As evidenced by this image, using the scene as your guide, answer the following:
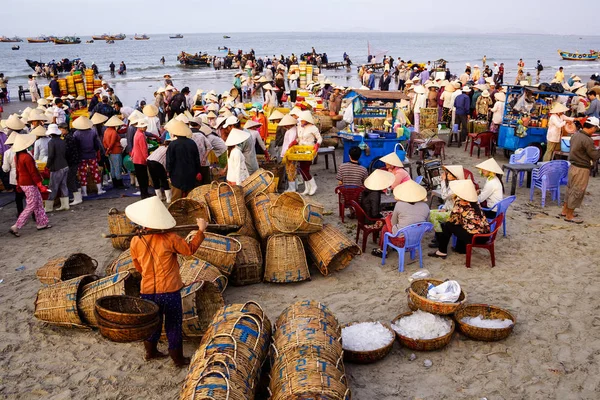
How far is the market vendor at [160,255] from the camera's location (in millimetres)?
4438

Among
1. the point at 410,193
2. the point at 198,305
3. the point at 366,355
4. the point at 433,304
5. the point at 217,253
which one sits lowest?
the point at 366,355

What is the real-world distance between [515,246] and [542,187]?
2.29 m

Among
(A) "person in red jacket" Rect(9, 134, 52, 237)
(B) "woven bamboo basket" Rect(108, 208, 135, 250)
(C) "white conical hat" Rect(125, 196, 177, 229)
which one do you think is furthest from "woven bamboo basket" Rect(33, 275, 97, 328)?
(A) "person in red jacket" Rect(9, 134, 52, 237)

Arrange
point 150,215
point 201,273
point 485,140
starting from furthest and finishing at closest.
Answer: point 485,140 < point 201,273 < point 150,215

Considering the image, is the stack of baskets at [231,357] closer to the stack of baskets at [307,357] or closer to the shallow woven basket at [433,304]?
the stack of baskets at [307,357]

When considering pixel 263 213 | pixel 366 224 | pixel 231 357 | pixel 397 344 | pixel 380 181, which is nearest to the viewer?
pixel 231 357

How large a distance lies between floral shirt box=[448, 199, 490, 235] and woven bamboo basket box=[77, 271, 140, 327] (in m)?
4.34

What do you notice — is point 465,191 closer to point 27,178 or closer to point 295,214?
point 295,214

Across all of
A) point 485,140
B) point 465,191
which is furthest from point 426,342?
point 485,140

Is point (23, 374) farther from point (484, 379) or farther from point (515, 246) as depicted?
point (515, 246)

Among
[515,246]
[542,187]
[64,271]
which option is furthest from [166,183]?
A: [542,187]

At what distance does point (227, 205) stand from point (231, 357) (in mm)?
3191

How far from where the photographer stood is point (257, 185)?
7484 millimetres

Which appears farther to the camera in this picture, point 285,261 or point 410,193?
point 410,193
